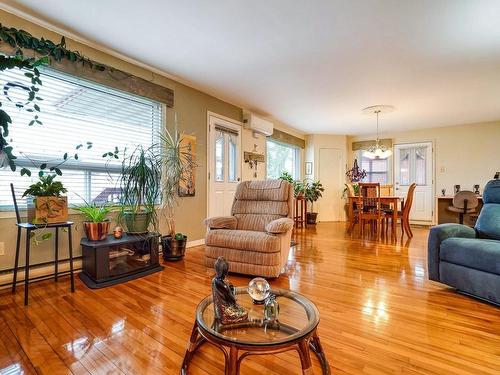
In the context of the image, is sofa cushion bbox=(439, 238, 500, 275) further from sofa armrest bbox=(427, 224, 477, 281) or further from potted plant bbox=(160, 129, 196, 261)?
potted plant bbox=(160, 129, 196, 261)

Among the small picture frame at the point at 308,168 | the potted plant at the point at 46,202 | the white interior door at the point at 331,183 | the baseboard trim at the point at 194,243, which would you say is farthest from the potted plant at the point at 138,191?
the white interior door at the point at 331,183

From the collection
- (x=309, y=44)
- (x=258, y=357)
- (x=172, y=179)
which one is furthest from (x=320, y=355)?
(x=309, y=44)

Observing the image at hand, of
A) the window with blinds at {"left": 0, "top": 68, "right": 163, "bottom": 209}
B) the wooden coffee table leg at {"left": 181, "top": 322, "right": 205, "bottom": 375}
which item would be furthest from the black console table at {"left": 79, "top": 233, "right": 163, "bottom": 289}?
the wooden coffee table leg at {"left": 181, "top": 322, "right": 205, "bottom": 375}

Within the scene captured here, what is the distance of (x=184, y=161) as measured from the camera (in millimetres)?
3648

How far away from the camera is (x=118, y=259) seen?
2584mm

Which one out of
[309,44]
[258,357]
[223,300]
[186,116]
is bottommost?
[258,357]

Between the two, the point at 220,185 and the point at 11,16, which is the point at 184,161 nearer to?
the point at 220,185

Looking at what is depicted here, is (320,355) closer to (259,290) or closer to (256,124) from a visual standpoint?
(259,290)

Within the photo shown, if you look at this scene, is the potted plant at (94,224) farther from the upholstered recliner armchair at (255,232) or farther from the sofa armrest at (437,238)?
the sofa armrest at (437,238)

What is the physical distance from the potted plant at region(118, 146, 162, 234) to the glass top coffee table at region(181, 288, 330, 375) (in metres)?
1.74

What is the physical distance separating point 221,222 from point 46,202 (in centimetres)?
155

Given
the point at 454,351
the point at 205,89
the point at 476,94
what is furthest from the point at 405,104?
the point at 454,351

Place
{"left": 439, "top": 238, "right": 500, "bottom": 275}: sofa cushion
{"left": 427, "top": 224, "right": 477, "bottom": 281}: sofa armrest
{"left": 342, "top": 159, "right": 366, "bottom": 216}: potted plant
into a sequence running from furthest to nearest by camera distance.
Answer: {"left": 342, "top": 159, "right": 366, "bottom": 216}: potted plant < {"left": 427, "top": 224, "right": 477, "bottom": 281}: sofa armrest < {"left": 439, "top": 238, "right": 500, "bottom": 275}: sofa cushion

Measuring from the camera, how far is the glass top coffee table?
97cm
